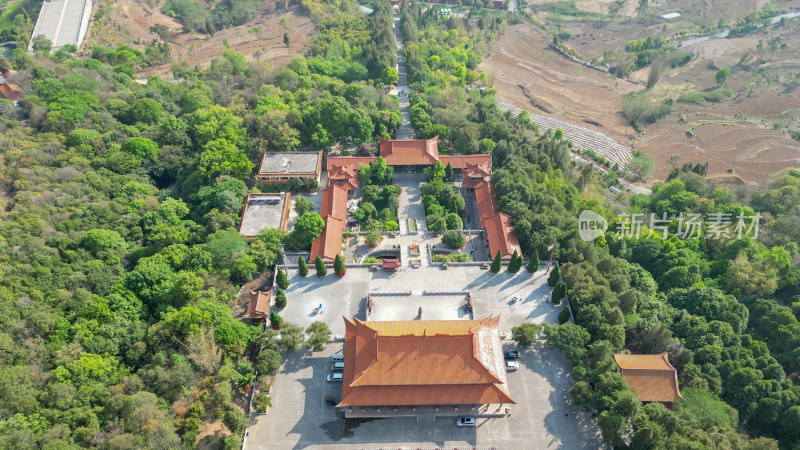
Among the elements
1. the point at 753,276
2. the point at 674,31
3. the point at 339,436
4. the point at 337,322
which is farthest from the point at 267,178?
the point at 674,31

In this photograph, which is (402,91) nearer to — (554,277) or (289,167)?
(289,167)

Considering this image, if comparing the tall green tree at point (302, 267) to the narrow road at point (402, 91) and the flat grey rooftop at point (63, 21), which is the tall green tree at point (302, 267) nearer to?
the narrow road at point (402, 91)

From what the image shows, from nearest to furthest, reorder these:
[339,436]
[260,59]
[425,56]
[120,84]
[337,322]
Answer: [339,436]
[337,322]
[120,84]
[425,56]
[260,59]

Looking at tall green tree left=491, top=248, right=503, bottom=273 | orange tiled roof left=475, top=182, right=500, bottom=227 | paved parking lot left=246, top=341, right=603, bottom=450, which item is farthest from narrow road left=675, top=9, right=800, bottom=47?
paved parking lot left=246, top=341, right=603, bottom=450

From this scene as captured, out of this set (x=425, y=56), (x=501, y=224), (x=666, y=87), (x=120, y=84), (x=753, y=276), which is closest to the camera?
(x=753, y=276)

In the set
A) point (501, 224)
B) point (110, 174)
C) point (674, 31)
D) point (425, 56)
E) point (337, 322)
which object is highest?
point (674, 31)

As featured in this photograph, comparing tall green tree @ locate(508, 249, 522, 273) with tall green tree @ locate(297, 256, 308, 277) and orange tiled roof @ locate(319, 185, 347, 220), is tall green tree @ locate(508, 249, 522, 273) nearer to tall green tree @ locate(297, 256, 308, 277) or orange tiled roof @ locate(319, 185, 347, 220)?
orange tiled roof @ locate(319, 185, 347, 220)

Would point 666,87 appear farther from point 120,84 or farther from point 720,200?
point 120,84
